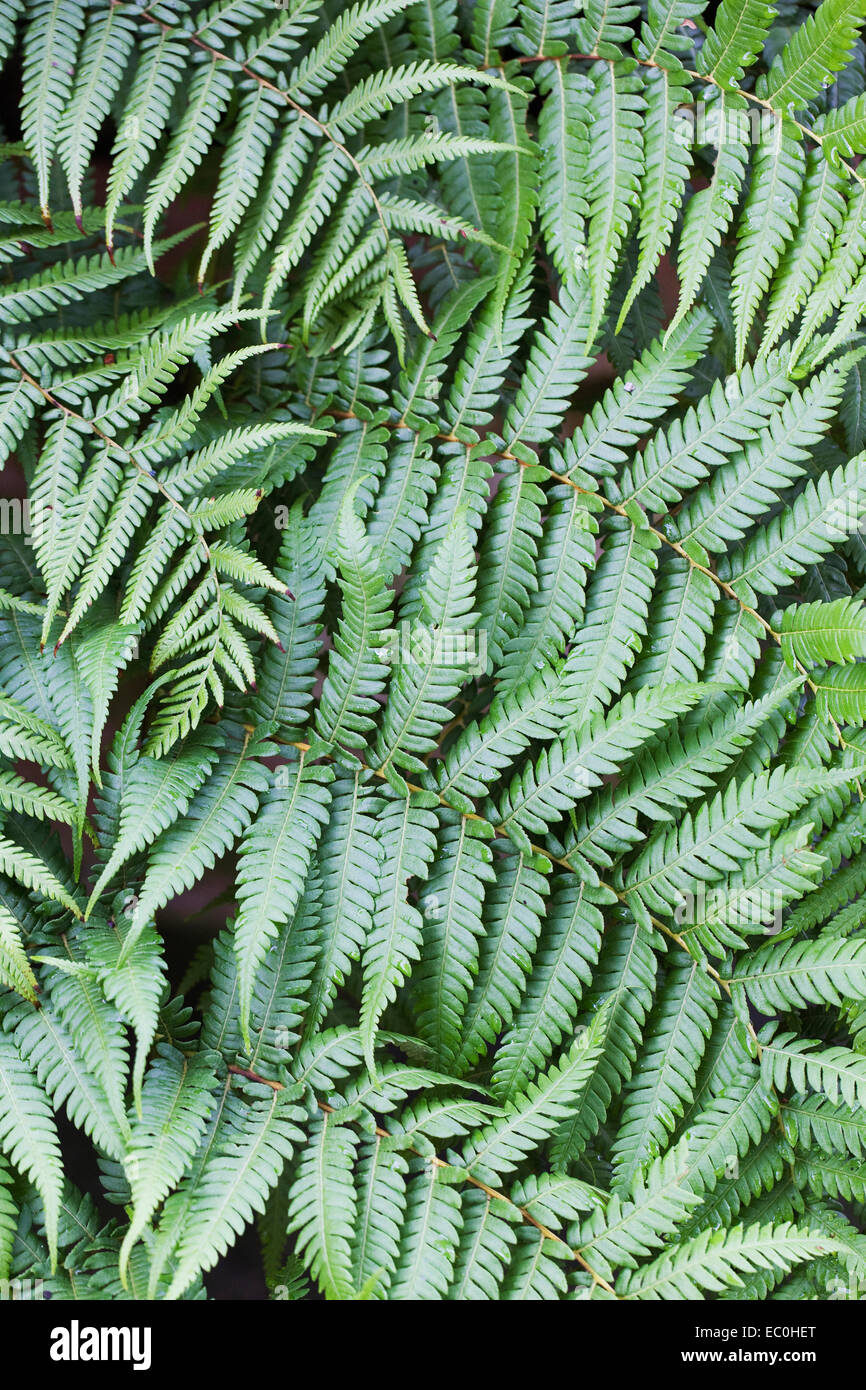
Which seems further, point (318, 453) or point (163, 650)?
point (318, 453)

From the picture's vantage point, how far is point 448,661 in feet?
4.22

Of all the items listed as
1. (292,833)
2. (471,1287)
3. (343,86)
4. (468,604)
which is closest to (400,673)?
(468,604)

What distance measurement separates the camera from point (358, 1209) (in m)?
1.22

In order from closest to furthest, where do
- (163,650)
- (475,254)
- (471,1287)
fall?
(471,1287), (163,650), (475,254)

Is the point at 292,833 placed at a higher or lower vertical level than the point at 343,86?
lower

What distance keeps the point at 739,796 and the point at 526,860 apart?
31cm

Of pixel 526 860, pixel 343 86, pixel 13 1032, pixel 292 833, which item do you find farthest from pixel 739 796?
pixel 343 86

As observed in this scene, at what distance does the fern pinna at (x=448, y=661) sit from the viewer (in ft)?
4.08

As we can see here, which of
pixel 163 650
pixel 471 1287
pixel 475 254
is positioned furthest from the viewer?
pixel 475 254

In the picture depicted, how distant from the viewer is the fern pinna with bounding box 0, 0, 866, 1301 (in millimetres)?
1242

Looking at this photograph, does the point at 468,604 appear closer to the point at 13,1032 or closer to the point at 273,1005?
the point at 273,1005

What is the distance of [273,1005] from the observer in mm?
1314

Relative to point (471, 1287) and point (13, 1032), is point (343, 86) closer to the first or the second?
point (13, 1032)

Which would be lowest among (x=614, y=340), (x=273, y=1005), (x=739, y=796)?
(x=273, y=1005)
